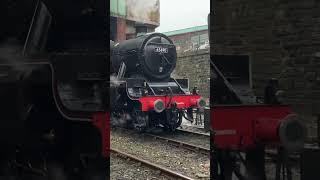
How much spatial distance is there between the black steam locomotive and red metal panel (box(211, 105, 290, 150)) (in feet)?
25.0

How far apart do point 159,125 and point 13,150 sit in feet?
32.8

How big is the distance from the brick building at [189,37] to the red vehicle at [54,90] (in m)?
19.6

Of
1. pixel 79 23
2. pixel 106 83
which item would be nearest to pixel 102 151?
pixel 106 83

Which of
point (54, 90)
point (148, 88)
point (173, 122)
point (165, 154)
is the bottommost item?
point (165, 154)

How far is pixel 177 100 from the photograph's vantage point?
37.4ft

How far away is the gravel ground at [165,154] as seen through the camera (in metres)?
6.74

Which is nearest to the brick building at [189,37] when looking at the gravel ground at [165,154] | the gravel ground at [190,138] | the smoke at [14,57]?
the gravel ground at [190,138]

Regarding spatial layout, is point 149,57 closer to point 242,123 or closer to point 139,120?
point 139,120

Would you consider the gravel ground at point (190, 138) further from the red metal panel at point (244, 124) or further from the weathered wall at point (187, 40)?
the weathered wall at point (187, 40)

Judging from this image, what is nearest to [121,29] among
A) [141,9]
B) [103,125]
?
[141,9]

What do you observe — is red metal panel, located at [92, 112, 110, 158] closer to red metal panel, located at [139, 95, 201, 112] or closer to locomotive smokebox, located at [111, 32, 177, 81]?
red metal panel, located at [139, 95, 201, 112]

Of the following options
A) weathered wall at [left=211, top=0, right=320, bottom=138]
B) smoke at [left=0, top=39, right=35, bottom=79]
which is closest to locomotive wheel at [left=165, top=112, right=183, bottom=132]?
weathered wall at [left=211, top=0, right=320, bottom=138]

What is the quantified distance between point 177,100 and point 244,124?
836 centimetres

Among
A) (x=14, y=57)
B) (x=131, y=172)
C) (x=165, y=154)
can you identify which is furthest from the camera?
(x=165, y=154)
